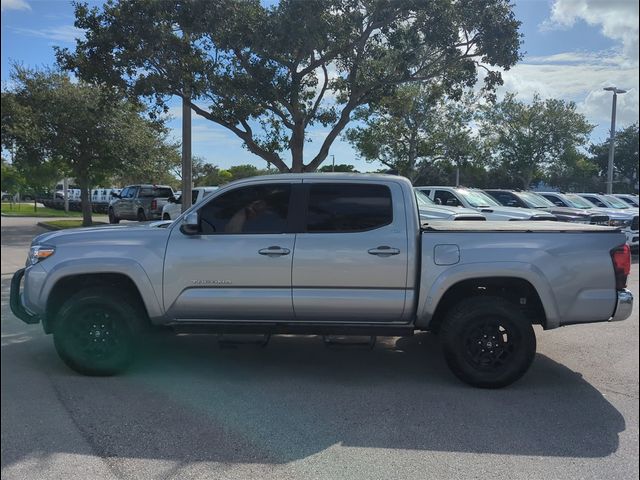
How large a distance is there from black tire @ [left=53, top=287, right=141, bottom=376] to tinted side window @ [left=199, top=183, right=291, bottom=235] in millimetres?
1066

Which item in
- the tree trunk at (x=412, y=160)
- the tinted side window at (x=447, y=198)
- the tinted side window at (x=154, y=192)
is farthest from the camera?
the tinted side window at (x=154, y=192)

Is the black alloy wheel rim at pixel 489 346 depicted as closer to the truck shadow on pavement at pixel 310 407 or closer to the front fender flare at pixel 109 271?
the truck shadow on pavement at pixel 310 407

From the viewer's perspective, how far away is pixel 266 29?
8828mm

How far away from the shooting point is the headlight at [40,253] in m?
4.96

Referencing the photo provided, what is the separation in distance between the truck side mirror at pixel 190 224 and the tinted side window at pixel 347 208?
1.02 m

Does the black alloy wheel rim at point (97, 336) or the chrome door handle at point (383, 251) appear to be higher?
the chrome door handle at point (383, 251)

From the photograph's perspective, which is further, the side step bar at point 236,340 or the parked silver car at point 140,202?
the parked silver car at point 140,202

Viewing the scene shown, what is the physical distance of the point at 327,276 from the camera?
472 cm

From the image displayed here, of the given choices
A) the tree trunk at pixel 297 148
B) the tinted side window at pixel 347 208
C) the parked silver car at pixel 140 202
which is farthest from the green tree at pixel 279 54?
the parked silver car at pixel 140 202

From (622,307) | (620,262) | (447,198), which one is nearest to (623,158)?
(620,262)

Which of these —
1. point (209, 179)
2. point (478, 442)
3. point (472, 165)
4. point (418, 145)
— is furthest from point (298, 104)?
point (478, 442)

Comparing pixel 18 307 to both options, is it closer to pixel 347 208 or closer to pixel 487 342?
pixel 347 208

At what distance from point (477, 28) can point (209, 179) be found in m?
4.46

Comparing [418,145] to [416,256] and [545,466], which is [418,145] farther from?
[545,466]
